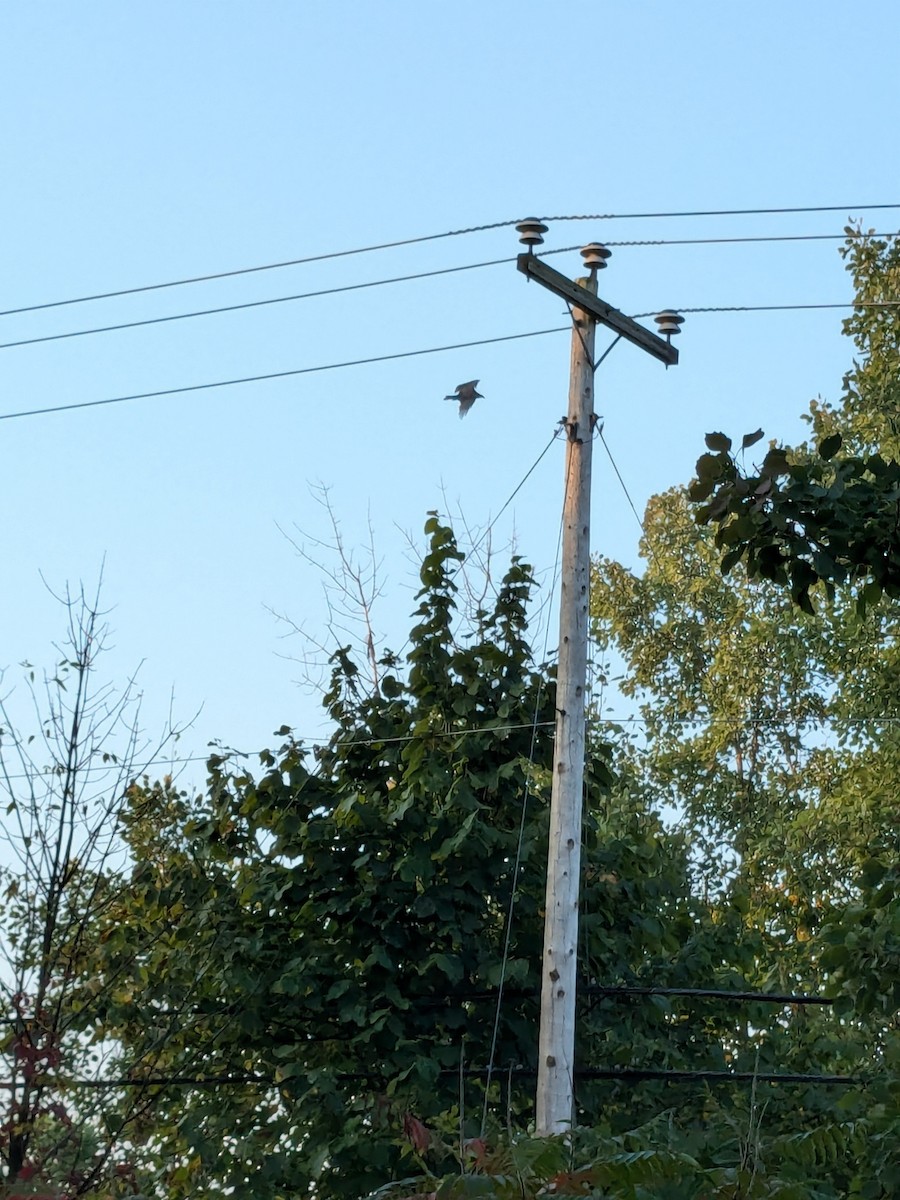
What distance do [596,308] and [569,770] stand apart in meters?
3.15

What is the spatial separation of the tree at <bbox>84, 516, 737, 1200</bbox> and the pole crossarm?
200cm

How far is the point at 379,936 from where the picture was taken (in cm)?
1046

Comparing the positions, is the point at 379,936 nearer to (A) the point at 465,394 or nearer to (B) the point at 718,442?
(A) the point at 465,394

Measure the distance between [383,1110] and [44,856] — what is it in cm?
330

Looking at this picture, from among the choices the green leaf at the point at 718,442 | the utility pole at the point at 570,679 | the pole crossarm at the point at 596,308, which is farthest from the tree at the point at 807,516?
the pole crossarm at the point at 596,308

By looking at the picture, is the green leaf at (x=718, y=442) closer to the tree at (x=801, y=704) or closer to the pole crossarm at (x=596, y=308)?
the tree at (x=801, y=704)

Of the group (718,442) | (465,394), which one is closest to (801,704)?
(465,394)

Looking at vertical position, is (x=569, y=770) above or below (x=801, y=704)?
below

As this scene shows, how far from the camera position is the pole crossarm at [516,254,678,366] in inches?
406

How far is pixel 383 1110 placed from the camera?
948 centimetres

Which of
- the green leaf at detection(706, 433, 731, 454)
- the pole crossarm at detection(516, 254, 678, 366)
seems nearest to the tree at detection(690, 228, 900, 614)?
the green leaf at detection(706, 433, 731, 454)

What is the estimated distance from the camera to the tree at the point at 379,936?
9930 mm

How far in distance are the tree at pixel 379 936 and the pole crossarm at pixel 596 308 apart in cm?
200

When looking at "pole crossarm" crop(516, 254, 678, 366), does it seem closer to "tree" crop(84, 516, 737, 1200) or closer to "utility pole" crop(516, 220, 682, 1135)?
"utility pole" crop(516, 220, 682, 1135)
